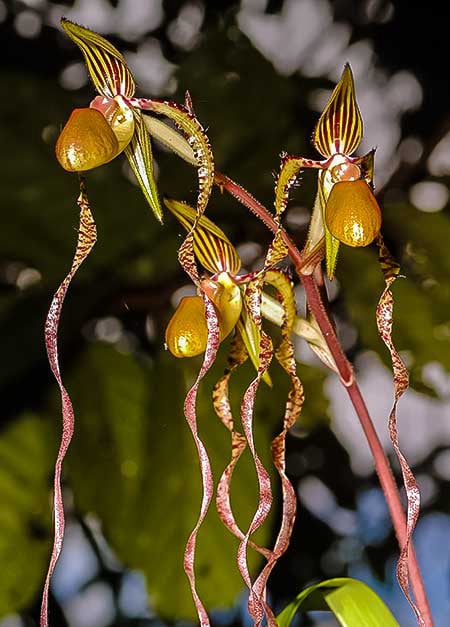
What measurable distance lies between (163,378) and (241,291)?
0.36 metres

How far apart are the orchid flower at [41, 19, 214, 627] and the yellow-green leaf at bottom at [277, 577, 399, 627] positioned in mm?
161

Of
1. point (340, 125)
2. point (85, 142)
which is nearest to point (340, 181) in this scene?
point (340, 125)

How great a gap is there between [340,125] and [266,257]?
0.10 metres

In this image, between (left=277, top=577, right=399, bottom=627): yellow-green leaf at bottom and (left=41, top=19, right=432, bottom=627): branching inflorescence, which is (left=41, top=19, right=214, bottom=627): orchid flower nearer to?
(left=41, top=19, right=432, bottom=627): branching inflorescence

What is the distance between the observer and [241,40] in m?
0.96

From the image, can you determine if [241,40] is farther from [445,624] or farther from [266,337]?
[445,624]

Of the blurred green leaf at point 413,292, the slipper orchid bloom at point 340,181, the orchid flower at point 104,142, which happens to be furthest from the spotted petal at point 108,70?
the blurred green leaf at point 413,292

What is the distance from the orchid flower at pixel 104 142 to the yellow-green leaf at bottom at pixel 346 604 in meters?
0.16

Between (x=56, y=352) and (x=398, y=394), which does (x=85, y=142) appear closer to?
(x=56, y=352)

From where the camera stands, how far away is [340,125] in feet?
1.65

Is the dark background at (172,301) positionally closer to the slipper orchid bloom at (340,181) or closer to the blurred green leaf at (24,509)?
the blurred green leaf at (24,509)

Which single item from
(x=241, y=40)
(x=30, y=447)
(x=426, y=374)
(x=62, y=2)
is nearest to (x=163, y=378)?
(x=30, y=447)

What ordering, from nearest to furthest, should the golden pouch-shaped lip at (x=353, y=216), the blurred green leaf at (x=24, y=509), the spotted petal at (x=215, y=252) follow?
1. the golden pouch-shaped lip at (x=353, y=216)
2. the spotted petal at (x=215, y=252)
3. the blurred green leaf at (x=24, y=509)

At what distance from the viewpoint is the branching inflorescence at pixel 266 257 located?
0.45 m
